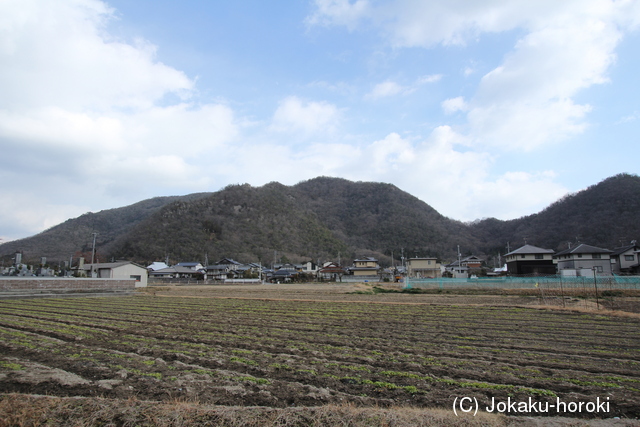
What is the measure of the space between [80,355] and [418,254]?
8749 cm

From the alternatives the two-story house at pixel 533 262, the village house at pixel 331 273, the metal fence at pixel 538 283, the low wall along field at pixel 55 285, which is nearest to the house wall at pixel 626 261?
the two-story house at pixel 533 262

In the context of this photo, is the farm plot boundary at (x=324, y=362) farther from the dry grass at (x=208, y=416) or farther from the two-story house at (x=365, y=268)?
the two-story house at (x=365, y=268)

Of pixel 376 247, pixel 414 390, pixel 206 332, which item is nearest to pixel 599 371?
pixel 414 390

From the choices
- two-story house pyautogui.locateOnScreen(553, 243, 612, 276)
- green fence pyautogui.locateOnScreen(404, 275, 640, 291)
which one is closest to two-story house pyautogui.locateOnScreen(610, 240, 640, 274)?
two-story house pyautogui.locateOnScreen(553, 243, 612, 276)

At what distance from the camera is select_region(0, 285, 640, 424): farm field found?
17.6ft

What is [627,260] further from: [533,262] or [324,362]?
[324,362]

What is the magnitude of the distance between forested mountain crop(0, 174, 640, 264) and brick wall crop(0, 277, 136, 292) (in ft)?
151

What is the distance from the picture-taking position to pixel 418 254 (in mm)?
89062

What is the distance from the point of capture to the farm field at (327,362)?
17.6 ft

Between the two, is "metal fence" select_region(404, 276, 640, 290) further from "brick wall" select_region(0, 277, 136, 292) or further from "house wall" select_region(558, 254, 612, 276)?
"brick wall" select_region(0, 277, 136, 292)

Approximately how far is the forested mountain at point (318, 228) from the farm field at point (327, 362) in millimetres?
61214

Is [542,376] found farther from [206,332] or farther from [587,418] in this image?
[206,332]

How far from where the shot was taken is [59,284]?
1136 inches

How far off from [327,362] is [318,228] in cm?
9870
